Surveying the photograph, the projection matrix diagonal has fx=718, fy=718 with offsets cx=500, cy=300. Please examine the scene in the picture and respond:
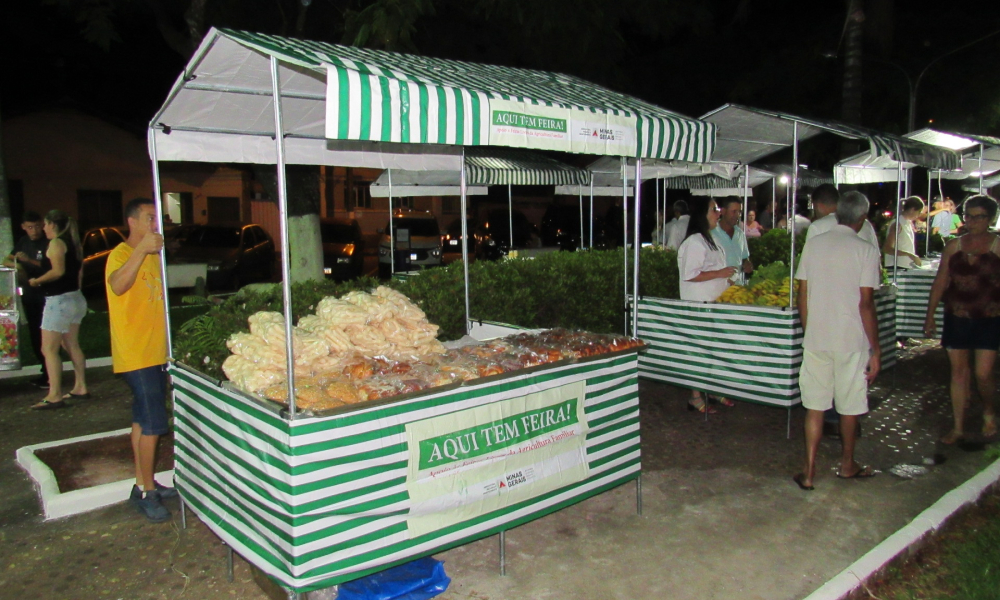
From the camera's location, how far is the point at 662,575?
13.2 ft

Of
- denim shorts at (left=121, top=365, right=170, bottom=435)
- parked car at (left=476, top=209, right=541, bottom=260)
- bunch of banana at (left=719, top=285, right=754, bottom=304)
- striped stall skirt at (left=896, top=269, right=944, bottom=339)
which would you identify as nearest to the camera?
denim shorts at (left=121, top=365, right=170, bottom=435)

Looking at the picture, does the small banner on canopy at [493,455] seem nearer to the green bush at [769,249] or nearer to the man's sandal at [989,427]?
Answer: the man's sandal at [989,427]

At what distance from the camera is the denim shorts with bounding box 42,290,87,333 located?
23.2ft

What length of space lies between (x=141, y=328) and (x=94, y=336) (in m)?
7.02

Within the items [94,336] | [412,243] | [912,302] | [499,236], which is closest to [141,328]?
[94,336]

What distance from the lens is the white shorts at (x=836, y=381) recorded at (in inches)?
196

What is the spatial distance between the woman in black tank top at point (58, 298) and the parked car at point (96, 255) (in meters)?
10.3

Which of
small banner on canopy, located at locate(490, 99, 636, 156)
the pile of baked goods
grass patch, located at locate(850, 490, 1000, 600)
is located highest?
small banner on canopy, located at locate(490, 99, 636, 156)

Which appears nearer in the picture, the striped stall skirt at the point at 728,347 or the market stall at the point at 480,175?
the striped stall skirt at the point at 728,347

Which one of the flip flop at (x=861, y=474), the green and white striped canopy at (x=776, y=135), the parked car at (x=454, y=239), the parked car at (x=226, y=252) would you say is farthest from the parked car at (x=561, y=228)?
the flip flop at (x=861, y=474)

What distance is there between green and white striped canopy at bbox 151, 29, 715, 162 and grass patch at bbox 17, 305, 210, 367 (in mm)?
4282

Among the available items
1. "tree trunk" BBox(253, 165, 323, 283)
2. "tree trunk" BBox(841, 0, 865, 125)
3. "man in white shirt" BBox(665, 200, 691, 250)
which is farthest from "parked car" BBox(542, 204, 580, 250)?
"tree trunk" BBox(253, 165, 323, 283)

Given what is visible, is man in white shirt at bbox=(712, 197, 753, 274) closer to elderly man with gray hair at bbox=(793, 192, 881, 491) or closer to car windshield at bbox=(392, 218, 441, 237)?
elderly man with gray hair at bbox=(793, 192, 881, 491)

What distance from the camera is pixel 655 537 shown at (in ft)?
14.7
